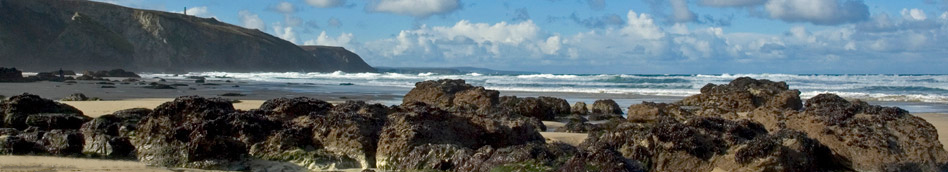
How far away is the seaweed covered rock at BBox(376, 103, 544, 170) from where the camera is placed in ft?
18.1

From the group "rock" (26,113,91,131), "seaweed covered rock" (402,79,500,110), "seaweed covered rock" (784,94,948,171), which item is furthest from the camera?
"seaweed covered rock" (402,79,500,110)

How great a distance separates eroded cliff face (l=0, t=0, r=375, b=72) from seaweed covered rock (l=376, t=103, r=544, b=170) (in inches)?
2393

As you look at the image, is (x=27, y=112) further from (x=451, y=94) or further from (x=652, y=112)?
(x=652, y=112)

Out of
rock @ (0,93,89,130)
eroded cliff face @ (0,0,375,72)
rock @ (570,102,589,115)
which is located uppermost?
eroded cliff face @ (0,0,375,72)

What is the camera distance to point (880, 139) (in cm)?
593

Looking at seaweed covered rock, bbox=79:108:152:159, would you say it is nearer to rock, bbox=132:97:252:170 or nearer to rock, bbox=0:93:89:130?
rock, bbox=132:97:252:170

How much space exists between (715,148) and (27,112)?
619 cm

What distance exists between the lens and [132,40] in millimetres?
Result: 72062

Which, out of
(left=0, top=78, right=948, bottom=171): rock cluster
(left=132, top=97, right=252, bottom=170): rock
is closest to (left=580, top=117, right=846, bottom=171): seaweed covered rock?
(left=0, top=78, right=948, bottom=171): rock cluster

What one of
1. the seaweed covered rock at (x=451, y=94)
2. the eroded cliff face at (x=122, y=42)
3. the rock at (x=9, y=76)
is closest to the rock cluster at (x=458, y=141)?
the seaweed covered rock at (x=451, y=94)

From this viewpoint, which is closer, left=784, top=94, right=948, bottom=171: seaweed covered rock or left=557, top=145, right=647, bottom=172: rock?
left=557, top=145, right=647, bottom=172: rock

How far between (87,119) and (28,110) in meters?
0.56

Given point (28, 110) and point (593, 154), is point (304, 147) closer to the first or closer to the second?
point (593, 154)

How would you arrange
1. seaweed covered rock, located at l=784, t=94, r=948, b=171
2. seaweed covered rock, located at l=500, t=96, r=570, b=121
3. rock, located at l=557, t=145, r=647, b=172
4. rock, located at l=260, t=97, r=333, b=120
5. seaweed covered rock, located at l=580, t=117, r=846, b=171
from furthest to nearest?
seaweed covered rock, located at l=500, t=96, r=570, b=121 → rock, located at l=260, t=97, r=333, b=120 → seaweed covered rock, located at l=784, t=94, r=948, b=171 → seaweed covered rock, located at l=580, t=117, r=846, b=171 → rock, located at l=557, t=145, r=647, b=172
